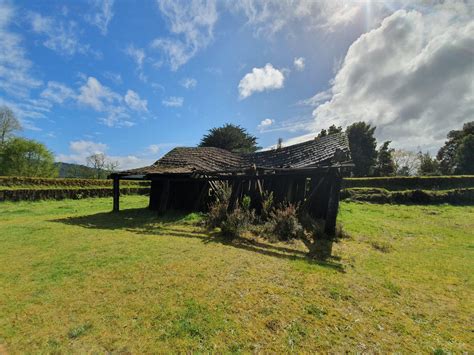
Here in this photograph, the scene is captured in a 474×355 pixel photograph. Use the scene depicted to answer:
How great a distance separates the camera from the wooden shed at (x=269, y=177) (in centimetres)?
900

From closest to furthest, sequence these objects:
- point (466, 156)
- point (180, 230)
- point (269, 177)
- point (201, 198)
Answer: point (180, 230) → point (269, 177) → point (201, 198) → point (466, 156)

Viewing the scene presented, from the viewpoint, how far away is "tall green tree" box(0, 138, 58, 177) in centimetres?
3098

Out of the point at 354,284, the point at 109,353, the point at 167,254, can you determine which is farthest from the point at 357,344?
the point at 167,254

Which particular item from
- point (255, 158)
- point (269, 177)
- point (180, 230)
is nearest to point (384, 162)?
point (255, 158)

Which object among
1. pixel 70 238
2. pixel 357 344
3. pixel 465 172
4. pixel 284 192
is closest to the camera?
pixel 357 344

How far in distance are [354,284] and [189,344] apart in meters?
3.24

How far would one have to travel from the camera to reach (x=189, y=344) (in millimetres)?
2666

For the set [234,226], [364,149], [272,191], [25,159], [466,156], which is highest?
[364,149]

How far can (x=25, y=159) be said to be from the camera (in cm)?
3325

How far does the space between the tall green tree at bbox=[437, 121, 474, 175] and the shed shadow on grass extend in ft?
131

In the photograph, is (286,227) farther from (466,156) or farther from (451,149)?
(451,149)

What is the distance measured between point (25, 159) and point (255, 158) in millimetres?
37987

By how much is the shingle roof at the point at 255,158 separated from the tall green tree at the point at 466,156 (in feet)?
94.0

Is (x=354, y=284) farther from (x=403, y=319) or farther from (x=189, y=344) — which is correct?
(x=189, y=344)
